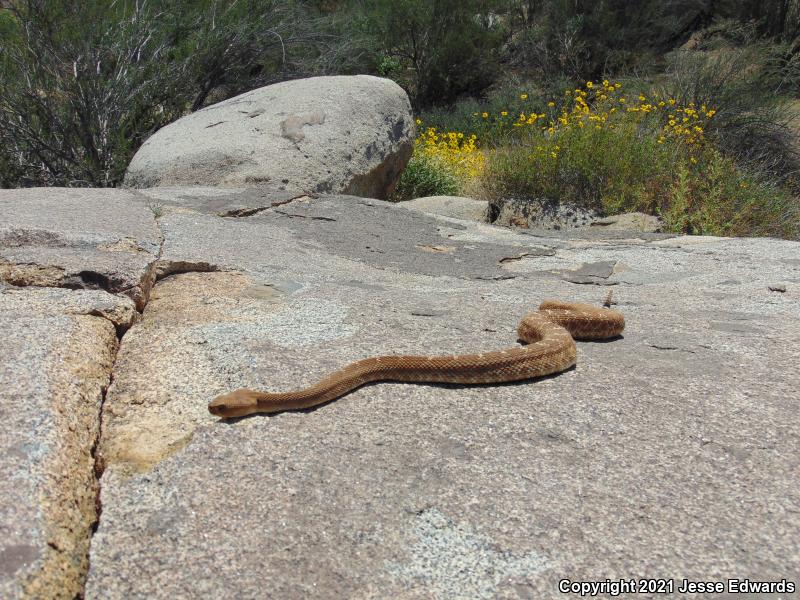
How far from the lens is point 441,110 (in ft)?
56.3

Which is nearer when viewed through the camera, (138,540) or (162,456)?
(138,540)

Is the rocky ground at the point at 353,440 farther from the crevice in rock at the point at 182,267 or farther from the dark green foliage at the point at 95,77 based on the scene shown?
the dark green foliage at the point at 95,77

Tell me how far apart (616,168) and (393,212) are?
3534 millimetres

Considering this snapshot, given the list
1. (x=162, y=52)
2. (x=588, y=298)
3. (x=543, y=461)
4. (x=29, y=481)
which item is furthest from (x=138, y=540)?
(x=162, y=52)

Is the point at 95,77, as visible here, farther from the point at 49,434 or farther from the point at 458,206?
the point at 49,434

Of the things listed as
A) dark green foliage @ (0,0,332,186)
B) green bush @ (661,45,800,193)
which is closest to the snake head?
dark green foliage @ (0,0,332,186)

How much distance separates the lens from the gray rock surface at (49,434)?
1.83 metres

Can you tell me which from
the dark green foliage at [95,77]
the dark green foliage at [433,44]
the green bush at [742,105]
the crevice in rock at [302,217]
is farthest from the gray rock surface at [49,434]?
the dark green foliage at [433,44]

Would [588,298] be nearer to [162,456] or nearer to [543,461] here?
[543,461]

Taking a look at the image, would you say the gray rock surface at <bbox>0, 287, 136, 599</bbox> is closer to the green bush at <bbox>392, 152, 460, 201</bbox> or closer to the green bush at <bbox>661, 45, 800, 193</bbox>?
the green bush at <bbox>392, 152, 460, 201</bbox>

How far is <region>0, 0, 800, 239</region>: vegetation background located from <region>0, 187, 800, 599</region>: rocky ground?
14.9 ft

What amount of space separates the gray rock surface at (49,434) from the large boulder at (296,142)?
438cm

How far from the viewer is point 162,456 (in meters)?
2.44

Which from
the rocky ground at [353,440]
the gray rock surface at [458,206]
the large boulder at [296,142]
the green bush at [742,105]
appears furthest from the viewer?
the green bush at [742,105]
